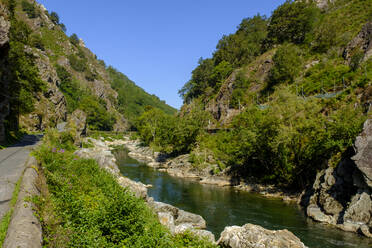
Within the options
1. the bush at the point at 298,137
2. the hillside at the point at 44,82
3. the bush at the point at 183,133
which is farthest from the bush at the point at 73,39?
the bush at the point at 298,137

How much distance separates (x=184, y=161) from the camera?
45.7m

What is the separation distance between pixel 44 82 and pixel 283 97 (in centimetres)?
6069

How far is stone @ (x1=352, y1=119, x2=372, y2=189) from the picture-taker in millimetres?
17547

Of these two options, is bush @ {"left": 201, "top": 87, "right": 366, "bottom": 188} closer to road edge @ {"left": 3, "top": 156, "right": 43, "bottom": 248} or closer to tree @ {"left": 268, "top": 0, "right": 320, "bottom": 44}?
road edge @ {"left": 3, "top": 156, "right": 43, "bottom": 248}

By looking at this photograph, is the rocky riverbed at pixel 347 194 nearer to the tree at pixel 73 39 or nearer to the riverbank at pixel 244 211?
the riverbank at pixel 244 211

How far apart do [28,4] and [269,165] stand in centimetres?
18471

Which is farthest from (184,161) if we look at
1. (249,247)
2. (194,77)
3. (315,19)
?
(315,19)

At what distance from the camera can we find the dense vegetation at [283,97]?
26141 mm

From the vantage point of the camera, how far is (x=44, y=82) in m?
61.9

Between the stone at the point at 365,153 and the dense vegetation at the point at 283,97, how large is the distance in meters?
2.34

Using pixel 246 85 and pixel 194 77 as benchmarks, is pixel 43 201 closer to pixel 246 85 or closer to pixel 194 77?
pixel 246 85

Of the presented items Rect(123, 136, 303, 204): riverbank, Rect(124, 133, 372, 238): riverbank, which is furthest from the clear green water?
Rect(123, 136, 303, 204): riverbank

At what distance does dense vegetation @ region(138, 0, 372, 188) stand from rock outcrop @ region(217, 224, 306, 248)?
47.8 ft

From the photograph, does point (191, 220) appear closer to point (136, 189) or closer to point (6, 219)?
point (136, 189)
